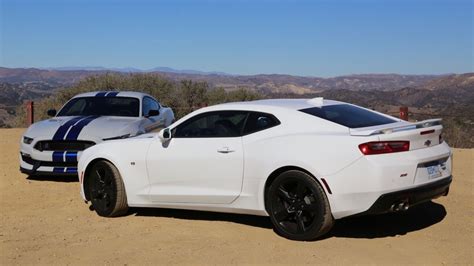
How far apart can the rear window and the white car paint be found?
5.4 inches

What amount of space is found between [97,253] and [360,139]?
274 cm

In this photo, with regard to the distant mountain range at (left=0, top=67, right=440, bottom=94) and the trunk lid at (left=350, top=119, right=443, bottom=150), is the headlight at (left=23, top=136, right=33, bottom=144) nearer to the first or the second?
the trunk lid at (left=350, top=119, right=443, bottom=150)

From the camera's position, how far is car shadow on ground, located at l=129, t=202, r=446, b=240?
6070 millimetres

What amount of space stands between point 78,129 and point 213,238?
161 inches

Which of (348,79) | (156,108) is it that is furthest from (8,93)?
(348,79)

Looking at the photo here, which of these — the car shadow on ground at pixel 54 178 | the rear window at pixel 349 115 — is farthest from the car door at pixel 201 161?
the car shadow on ground at pixel 54 178

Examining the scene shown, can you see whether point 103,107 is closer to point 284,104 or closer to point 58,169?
point 58,169

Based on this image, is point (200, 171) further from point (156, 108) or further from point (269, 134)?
point (156, 108)

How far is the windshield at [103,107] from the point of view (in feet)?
34.3

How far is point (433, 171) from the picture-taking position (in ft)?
18.7

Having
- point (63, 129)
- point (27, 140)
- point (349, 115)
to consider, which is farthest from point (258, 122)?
point (27, 140)

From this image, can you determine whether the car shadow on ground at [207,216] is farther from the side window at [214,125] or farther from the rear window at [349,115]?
the rear window at [349,115]

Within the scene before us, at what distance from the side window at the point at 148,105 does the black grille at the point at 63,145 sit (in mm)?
1752

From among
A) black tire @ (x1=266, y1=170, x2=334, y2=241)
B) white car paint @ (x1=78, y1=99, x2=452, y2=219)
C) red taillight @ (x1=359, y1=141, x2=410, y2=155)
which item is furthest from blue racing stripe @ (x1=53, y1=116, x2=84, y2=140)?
red taillight @ (x1=359, y1=141, x2=410, y2=155)
